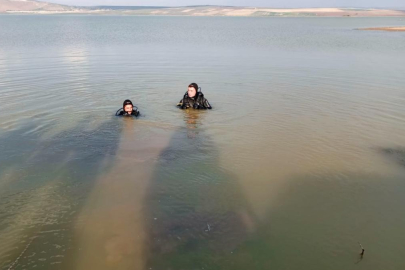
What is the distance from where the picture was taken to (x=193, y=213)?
20.9 ft

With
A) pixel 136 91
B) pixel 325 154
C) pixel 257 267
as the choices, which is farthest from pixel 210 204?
pixel 136 91

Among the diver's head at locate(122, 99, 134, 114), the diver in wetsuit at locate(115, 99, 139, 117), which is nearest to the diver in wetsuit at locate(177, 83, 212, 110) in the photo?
the diver in wetsuit at locate(115, 99, 139, 117)

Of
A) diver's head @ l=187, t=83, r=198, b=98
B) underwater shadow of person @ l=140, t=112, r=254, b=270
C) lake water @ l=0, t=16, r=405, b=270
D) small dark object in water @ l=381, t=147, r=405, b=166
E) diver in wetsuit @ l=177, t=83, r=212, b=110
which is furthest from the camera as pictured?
diver in wetsuit @ l=177, t=83, r=212, b=110

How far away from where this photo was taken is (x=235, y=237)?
567cm

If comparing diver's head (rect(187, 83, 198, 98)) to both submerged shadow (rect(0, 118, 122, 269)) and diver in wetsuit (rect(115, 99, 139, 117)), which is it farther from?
submerged shadow (rect(0, 118, 122, 269))

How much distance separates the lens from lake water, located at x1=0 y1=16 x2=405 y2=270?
17.8 feet

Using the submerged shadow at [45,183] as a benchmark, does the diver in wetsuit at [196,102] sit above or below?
above

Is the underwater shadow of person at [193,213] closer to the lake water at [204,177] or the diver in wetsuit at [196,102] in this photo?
the lake water at [204,177]

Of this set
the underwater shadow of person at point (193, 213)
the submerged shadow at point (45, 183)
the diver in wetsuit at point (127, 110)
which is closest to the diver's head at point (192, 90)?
the diver in wetsuit at point (127, 110)

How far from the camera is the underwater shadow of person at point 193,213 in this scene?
5262mm

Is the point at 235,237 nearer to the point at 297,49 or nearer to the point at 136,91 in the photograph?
the point at 136,91

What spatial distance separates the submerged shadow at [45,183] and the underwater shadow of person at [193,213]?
4.62ft

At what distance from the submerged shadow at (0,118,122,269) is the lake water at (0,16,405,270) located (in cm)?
3

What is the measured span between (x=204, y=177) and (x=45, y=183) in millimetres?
3421
